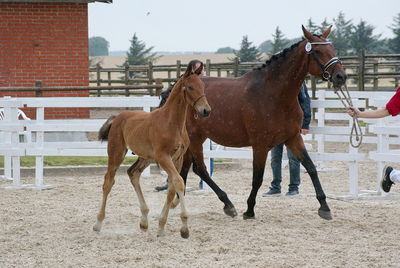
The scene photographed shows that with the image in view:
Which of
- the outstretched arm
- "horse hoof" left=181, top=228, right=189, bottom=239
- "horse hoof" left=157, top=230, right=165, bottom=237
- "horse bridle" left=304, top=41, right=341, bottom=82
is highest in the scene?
"horse bridle" left=304, top=41, right=341, bottom=82

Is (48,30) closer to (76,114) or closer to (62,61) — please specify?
(62,61)

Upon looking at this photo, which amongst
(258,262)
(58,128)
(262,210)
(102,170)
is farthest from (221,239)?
(102,170)

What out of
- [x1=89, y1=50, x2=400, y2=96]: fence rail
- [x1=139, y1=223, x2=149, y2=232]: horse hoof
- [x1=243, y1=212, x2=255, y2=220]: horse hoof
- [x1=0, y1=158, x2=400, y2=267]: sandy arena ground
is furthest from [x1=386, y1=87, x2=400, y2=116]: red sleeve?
[x1=89, y1=50, x2=400, y2=96]: fence rail

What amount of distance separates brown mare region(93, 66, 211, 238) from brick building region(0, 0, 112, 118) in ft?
31.4

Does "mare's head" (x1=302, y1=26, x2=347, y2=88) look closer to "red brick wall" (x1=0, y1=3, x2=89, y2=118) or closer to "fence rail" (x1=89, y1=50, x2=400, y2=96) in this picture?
"fence rail" (x1=89, y1=50, x2=400, y2=96)

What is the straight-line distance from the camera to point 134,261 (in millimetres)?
6066

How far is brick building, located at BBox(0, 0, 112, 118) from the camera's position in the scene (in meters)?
16.6

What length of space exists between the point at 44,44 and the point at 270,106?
1016 cm

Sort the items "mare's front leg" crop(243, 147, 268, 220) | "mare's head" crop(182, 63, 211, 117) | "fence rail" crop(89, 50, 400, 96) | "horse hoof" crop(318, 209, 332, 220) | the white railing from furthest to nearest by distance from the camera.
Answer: "fence rail" crop(89, 50, 400, 96) < the white railing < "mare's front leg" crop(243, 147, 268, 220) < "horse hoof" crop(318, 209, 332, 220) < "mare's head" crop(182, 63, 211, 117)

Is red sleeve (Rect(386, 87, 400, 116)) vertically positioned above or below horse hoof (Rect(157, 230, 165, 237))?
above

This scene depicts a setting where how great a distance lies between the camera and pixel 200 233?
23.6 ft

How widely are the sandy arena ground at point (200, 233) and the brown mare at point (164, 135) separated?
17.4 inches

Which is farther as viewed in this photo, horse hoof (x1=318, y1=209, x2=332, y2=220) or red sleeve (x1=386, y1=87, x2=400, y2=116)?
horse hoof (x1=318, y1=209, x2=332, y2=220)

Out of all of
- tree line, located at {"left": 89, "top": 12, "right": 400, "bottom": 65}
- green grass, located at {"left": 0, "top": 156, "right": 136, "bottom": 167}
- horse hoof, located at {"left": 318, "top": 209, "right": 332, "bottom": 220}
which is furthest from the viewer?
tree line, located at {"left": 89, "top": 12, "right": 400, "bottom": 65}
